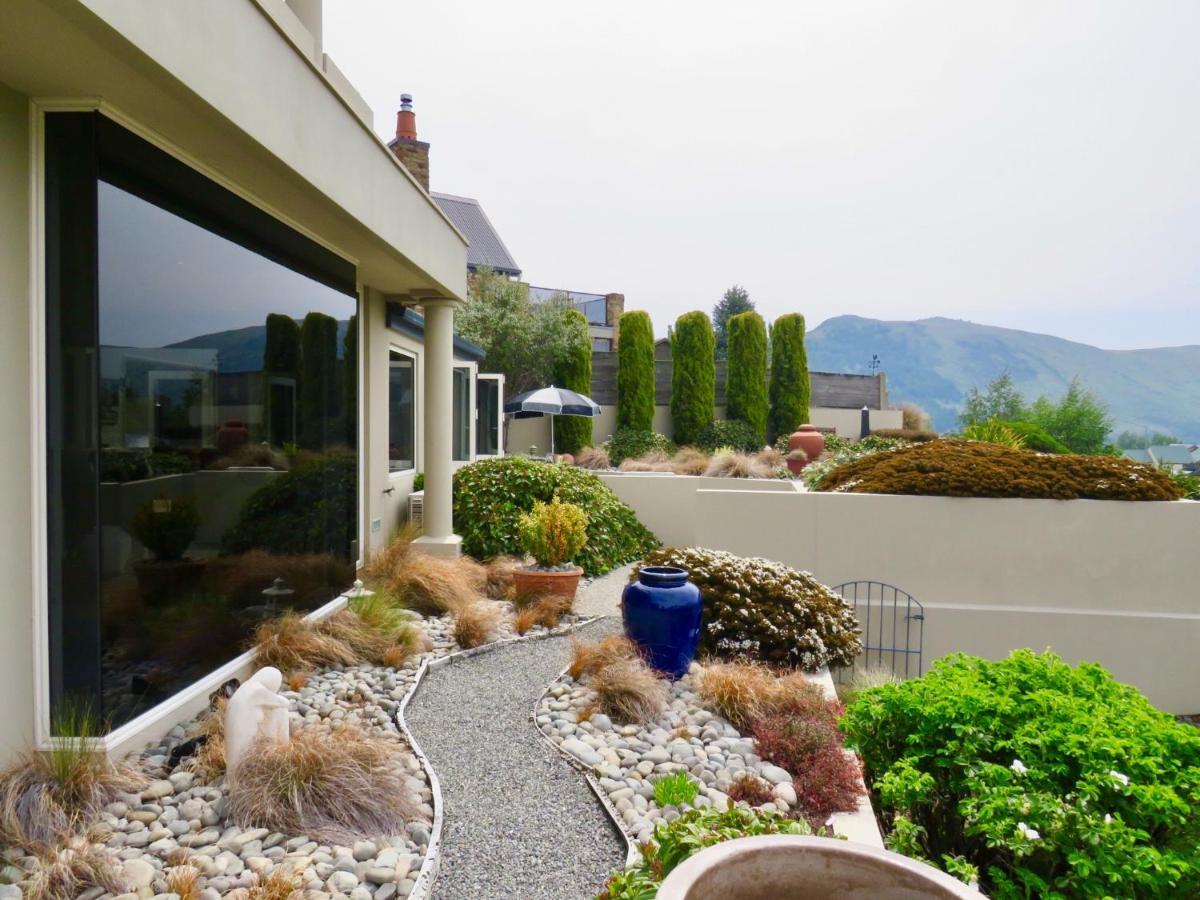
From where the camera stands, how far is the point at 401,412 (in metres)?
9.94

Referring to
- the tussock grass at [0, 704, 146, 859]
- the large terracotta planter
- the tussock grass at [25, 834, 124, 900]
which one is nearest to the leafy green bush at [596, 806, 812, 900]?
the large terracotta planter

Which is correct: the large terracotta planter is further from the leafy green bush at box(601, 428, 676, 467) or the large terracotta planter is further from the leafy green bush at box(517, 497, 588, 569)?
the leafy green bush at box(601, 428, 676, 467)

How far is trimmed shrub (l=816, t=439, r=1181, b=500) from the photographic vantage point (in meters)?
8.70

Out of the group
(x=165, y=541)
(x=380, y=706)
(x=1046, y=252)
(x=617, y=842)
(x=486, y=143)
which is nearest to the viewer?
(x=617, y=842)

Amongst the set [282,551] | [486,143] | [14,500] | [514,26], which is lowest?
[282,551]

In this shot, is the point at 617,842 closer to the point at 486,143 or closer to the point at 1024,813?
the point at 1024,813

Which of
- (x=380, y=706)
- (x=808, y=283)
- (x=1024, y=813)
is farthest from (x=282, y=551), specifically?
(x=808, y=283)

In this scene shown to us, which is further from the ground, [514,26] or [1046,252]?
[1046,252]

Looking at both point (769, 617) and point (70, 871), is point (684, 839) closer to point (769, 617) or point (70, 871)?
point (70, 871)

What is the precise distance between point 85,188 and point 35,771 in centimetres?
249

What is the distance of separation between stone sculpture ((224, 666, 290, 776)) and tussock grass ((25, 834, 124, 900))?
0.63 meters

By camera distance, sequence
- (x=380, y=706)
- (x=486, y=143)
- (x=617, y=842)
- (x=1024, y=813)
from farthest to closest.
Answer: (x=486, y=143)
(x=380, y=706)
(x=617, y=842)
(x=1024, y=813)

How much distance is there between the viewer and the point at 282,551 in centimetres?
550

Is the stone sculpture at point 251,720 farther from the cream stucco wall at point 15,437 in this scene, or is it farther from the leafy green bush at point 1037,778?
the leafy green bush at point 1037,778
